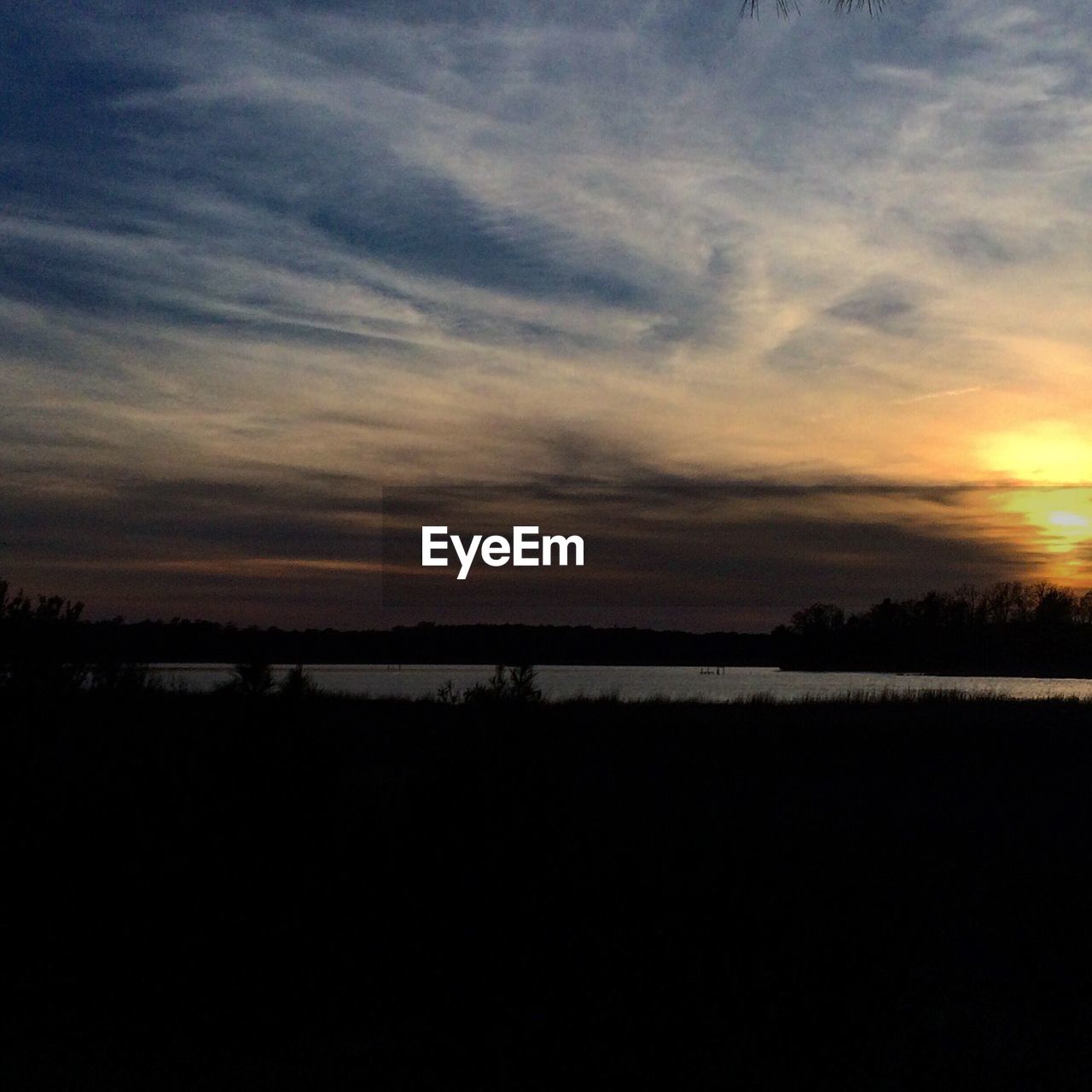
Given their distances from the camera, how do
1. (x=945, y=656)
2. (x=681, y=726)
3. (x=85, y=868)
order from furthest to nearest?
(x=945, y=656) → (x=681, y=726) → (x=85, y=868)

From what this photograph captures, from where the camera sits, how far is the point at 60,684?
15359mm

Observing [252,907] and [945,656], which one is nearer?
[252,907]

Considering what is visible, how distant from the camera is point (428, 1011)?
25.0ft

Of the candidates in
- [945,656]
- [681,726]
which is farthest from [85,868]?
[945,656]

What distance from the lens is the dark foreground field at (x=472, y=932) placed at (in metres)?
6.99

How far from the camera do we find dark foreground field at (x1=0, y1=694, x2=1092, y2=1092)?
699cm

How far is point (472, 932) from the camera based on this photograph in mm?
8367

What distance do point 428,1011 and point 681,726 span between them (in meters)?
26.7

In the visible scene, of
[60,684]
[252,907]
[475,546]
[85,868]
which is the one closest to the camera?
[252,907]

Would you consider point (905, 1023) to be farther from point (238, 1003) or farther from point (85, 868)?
point (85, 868)

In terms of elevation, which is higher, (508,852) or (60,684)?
(60,684)

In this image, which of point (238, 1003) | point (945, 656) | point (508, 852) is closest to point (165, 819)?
point (238, 1003)

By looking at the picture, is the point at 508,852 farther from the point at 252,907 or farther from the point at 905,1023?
the point at 905,1023

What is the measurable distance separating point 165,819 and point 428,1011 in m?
3.39
